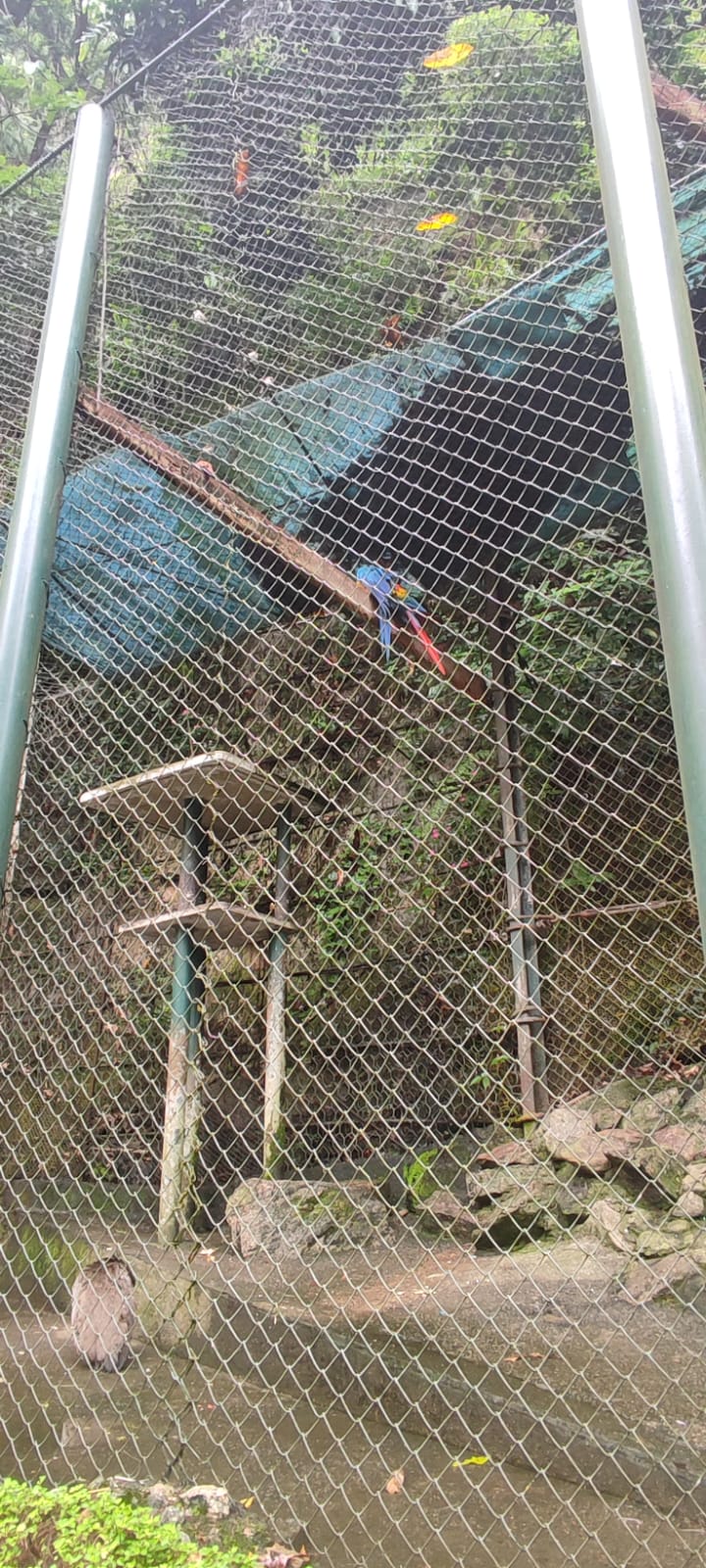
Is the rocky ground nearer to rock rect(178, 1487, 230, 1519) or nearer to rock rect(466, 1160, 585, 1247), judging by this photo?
rock rect(466, 1160, 585, 1247)

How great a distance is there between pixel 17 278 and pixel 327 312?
3.08ft

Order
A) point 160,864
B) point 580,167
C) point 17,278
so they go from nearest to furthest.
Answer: point 580,167
point 17,278
point 160,864

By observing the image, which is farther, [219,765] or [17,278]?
[219,765]

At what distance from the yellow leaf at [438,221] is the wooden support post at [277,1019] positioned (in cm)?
246

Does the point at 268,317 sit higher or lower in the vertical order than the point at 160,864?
higher

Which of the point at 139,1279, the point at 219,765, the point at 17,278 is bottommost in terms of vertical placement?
the point at 139,1279

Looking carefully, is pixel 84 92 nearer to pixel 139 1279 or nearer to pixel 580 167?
pixel 580 167

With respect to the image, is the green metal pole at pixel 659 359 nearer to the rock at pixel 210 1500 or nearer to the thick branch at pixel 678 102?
the thick branch at pixel 678 102

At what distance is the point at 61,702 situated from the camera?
2.56 m

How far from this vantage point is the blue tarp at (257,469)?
2.46 metres

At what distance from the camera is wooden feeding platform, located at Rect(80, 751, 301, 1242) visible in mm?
3475

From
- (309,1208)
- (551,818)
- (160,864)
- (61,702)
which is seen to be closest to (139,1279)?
(309,1208)

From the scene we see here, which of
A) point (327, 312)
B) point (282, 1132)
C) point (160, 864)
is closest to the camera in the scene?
point (327, 312)

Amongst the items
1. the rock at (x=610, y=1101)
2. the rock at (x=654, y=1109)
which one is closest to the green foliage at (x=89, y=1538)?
the rock at (x=654, y=1109)
